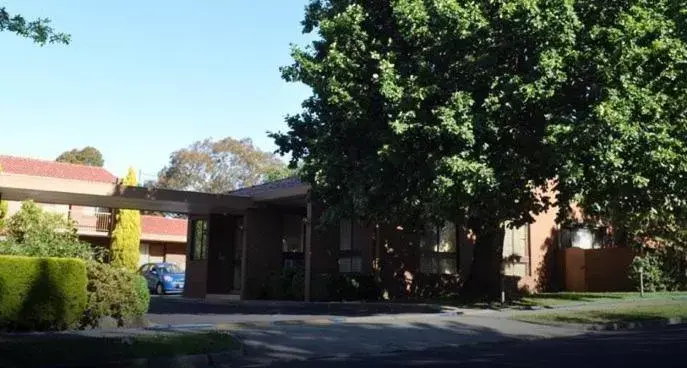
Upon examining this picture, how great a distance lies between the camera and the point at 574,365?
32.8ft

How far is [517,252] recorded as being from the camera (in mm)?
28375

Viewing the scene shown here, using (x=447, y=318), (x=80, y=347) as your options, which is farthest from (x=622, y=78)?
(x=80, y=347)

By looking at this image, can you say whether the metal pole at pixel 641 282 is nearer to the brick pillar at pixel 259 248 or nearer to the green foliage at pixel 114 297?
the brick pillar at pixel 259 248

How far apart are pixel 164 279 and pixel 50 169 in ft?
41.4

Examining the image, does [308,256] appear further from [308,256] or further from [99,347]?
[99,347]

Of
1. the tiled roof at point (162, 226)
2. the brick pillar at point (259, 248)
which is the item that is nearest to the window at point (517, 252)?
the brick pillar at point (259, 248)

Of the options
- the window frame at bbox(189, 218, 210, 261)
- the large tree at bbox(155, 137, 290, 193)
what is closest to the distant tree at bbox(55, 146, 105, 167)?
the large tree at bbox(155, 137, 290, 193)

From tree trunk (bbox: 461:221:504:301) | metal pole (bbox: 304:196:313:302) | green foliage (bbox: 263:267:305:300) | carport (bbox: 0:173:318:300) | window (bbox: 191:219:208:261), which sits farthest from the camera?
window (bbox: 191:219:208:261)

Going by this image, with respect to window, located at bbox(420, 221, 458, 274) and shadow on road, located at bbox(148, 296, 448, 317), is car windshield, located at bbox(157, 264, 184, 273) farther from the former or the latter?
window, located at bbox(420, 221, 458, 274)

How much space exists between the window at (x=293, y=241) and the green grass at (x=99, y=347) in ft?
51.7

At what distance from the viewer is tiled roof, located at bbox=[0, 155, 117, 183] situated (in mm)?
41562

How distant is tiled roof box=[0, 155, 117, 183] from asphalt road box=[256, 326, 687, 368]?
33.2 metres

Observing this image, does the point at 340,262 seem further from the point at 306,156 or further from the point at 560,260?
the point at 560,260

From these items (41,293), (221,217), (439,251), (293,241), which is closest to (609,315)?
(439,251)
